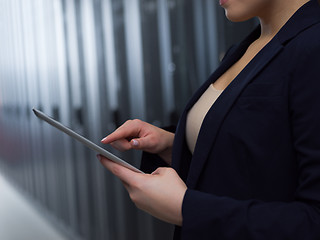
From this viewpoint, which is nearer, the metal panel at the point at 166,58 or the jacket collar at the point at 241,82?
the jacket collar at the point at 241,82

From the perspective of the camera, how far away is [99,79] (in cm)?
298

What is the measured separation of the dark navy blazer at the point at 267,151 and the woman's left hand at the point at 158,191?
0.02 meters

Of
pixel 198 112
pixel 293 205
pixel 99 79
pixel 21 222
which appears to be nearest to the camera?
pixel 293 205

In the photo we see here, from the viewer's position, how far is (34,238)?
380cm

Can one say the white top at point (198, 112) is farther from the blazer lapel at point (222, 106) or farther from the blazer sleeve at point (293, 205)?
the blazer sleeve at point (293, 205)

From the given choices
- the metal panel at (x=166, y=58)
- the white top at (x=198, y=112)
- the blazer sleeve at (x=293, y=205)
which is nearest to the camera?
the blazer sleeve at (x=293, y=205)

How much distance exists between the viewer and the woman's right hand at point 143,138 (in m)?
0.99

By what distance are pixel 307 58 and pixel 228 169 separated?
27 centimetres

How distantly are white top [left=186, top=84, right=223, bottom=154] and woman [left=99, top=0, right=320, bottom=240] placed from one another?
0.35 feet

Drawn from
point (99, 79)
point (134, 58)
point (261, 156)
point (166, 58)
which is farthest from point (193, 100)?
point (99, 79)

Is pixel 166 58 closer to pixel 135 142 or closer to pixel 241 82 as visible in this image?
pixel 135 142

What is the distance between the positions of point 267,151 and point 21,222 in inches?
166

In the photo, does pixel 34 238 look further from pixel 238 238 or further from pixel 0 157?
pixel 0 157

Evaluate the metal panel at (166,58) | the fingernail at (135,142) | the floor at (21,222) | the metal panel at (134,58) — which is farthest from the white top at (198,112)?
the floor at (21,222)
